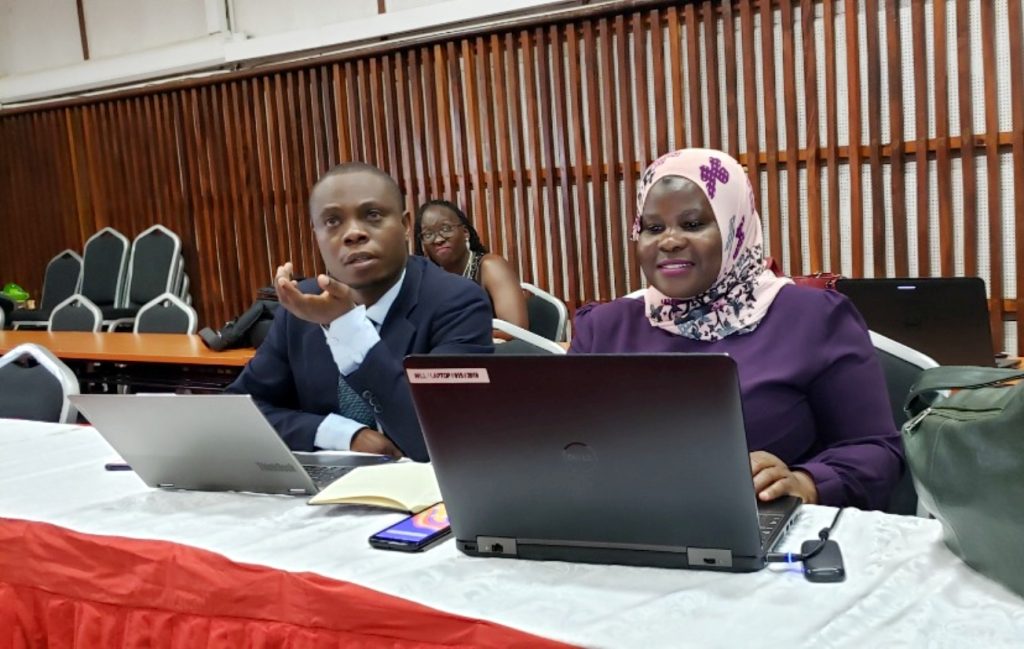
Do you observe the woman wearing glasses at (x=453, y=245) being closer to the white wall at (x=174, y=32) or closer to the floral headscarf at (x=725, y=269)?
the white wall at (x=174, y=32)

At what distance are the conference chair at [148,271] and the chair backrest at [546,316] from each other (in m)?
3.86

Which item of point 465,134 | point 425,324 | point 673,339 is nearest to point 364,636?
point 673,339

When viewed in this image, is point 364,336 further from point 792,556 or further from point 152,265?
point 152,265

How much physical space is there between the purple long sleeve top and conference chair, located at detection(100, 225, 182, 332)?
6511 mm

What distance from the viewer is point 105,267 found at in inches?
311

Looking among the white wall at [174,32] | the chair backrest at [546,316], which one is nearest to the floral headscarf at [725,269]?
the chair backrest at [546,316]

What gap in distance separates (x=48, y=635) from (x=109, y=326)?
245 inches

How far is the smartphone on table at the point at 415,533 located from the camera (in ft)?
4.48

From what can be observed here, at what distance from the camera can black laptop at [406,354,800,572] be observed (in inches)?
43.7

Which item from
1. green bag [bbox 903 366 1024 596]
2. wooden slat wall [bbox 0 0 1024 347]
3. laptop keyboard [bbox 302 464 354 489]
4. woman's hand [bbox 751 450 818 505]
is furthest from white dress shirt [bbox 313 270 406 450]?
wooden slat wall [bbox 0 0 1024 347]

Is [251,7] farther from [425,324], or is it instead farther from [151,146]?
[425,324]

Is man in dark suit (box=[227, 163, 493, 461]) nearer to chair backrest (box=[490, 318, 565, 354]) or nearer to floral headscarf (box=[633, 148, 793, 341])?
chair backrest (box=[490, 318, 565, 354])

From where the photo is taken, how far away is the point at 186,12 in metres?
7.50

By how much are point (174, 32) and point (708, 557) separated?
7.46m
